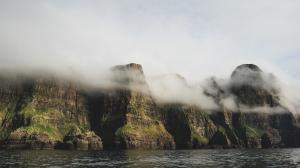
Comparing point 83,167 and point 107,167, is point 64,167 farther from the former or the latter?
point 107,167

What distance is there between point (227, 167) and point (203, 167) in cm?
828

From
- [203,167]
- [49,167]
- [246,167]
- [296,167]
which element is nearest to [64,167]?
[49,167]

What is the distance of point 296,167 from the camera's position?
126 metres

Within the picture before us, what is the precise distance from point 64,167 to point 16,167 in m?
15.4

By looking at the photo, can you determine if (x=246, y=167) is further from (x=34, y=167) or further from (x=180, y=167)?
(x=34, y=167)

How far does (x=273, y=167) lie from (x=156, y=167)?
129ft

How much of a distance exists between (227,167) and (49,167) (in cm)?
5953

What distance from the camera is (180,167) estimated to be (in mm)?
128500

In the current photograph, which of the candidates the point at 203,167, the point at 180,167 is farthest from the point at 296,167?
the point at 180,167

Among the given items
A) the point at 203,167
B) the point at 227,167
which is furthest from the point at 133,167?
the point at 227,167

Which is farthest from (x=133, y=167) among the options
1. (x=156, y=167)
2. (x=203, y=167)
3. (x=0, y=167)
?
(x=0, y=167)

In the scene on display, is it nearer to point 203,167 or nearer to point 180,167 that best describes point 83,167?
point 180,167

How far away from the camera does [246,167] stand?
12731 centimetres

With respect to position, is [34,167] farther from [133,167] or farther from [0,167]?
[133,167]
